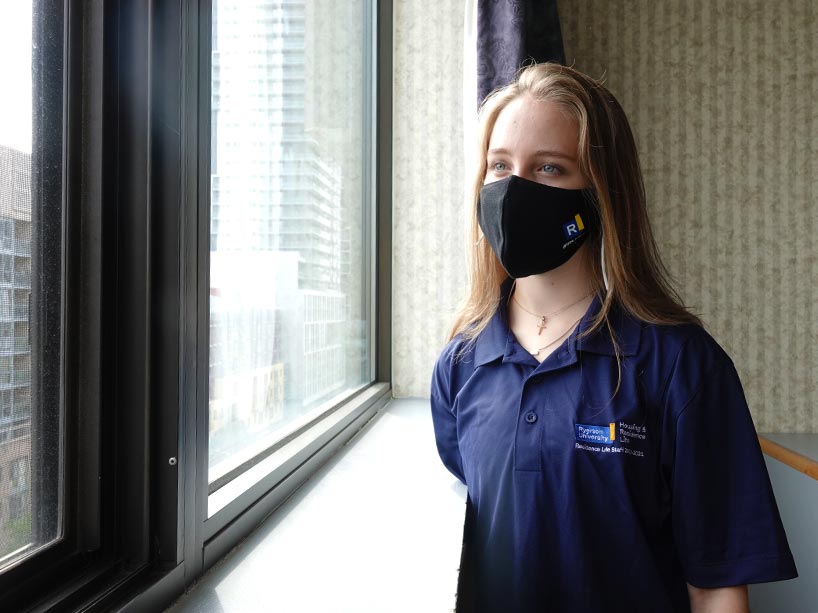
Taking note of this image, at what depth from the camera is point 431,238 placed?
2.08 metres

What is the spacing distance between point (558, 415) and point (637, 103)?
207 centimetres

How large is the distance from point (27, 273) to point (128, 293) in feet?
0.31

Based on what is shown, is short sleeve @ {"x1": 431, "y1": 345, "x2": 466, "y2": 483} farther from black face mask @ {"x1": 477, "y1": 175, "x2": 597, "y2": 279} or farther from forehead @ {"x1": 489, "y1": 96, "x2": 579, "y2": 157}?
forehead @ {"x1": 489, "y1": 96, "x2": 579, "y2": 157}

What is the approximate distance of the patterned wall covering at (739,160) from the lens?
8.33 ft

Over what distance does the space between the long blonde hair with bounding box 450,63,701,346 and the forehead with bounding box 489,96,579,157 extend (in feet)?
0.05

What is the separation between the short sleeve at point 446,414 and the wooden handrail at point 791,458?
4.29 ft

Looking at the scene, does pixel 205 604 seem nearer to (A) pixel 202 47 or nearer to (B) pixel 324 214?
(A) pixel 202 47

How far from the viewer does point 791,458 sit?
217 centimetres

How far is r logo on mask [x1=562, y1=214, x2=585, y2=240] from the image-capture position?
3.29 ft

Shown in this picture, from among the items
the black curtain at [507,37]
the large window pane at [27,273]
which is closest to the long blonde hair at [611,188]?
the black curtain at [507,37]

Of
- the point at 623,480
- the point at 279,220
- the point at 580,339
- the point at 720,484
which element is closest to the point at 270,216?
the point at 279,220

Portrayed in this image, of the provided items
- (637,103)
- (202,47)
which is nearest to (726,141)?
(637,103)

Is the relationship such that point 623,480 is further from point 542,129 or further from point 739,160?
point 739,160

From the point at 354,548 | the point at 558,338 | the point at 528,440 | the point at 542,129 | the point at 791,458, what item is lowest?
the point at 791,458
